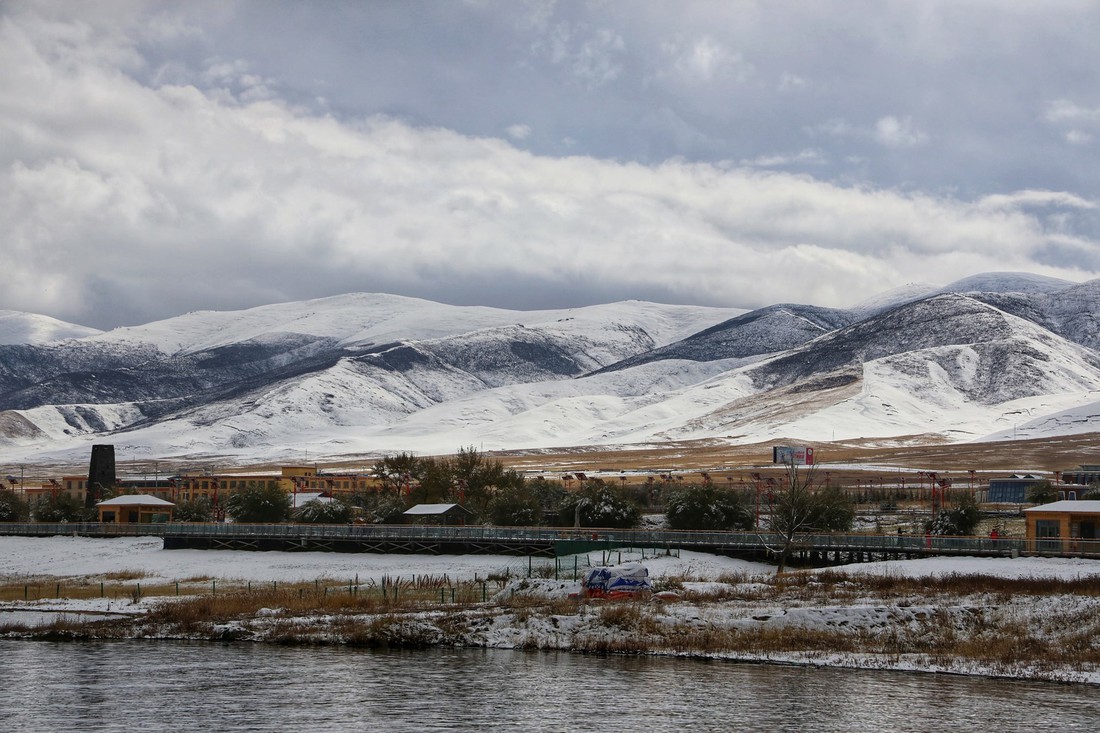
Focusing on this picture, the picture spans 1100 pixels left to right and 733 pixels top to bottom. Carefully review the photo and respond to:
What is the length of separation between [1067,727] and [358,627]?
2813 cm

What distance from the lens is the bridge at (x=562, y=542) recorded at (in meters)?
75.7

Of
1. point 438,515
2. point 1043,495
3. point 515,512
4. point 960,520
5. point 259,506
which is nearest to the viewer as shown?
point 960,520

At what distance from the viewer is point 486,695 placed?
40469mm

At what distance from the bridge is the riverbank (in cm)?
434

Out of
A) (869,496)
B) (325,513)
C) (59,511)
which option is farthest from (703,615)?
(869,496)

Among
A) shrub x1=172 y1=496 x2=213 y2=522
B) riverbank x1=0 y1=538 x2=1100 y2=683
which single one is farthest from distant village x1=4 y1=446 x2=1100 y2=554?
riverbank x1=0 y1=538 x2=1100 y2=683

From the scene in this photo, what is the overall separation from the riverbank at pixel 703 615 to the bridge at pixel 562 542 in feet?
14.2

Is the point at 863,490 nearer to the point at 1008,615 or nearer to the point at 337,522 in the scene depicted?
the point at 337,522

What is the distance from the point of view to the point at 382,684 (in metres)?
Answer: 42.4

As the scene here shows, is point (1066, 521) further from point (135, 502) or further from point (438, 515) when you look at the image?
point (135, 502)

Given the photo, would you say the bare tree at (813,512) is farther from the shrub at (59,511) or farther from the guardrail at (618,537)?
the shrub at (59,511)

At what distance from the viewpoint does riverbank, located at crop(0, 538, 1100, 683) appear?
1892 inches

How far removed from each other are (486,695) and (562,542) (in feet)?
157

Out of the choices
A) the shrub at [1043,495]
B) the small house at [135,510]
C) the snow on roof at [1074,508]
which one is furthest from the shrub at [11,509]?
the shrub at [1043,495]
